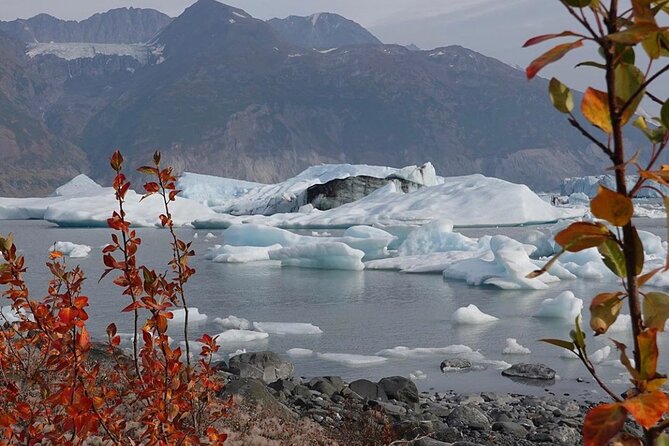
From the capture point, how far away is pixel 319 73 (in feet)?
572

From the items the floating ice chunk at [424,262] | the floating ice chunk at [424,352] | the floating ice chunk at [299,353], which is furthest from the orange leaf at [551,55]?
the floating ice chunk at [424,262]

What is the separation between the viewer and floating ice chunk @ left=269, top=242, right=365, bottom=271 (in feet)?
68.7

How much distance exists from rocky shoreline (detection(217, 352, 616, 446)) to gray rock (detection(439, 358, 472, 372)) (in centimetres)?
106

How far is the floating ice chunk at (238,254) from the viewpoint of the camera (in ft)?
77.0

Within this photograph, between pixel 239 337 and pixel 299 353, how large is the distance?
1438mm

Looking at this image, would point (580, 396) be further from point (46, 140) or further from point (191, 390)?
point (46, 140)

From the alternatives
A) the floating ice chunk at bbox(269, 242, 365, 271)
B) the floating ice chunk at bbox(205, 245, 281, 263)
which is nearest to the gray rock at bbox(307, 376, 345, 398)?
the floating ice chunk at bbox(269, 242, 365, 271)

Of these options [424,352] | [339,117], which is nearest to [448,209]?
[424,352]

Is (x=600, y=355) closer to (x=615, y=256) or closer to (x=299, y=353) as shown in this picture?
(x=299, y=353)

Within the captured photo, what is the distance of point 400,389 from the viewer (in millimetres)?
8203

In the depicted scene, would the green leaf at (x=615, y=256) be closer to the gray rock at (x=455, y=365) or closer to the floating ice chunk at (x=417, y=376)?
the floating ice chunk at (x=417, y=376)

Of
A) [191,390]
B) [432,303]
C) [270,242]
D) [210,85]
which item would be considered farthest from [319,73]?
[191,390]

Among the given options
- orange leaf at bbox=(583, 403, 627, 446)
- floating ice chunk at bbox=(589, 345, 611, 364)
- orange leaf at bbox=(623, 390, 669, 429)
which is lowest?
floating ice chunk at bbox=(589, 345, 611, 364)

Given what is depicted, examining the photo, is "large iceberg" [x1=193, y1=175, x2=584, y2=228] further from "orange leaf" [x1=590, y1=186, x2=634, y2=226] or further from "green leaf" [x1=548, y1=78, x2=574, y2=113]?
"orange leaf" [x1=590, y1=186, x2=634, y2=226]
